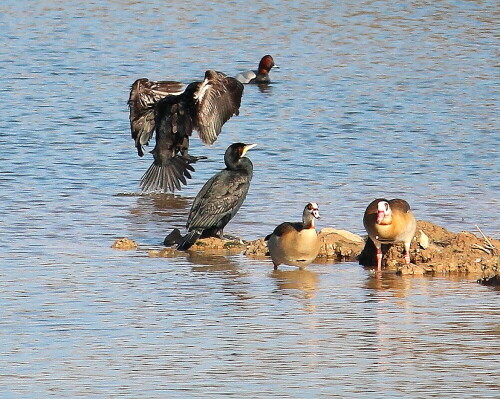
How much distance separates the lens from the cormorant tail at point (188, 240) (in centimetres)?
1088

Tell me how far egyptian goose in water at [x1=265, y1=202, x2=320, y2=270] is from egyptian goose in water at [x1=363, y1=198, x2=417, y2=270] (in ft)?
1.38

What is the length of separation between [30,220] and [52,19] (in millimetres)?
17195

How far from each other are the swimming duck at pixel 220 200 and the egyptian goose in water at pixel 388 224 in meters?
1.62

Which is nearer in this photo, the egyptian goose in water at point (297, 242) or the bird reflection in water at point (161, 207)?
the egyptian goose in water at point (297, 242)

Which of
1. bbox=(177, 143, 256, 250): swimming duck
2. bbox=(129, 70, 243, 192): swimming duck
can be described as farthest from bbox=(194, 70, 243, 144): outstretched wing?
bbox=(177, 143, 256, 250): swimming duck

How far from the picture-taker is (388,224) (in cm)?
980

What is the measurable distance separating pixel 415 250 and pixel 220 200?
1.87m

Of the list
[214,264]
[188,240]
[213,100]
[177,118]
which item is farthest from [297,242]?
[177,118]

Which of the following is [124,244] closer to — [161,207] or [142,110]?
[161,207]

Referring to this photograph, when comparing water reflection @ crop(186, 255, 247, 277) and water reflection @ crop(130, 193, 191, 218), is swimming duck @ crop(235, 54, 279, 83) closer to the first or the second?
water reflection @ crop(130, 193, 191, 218)

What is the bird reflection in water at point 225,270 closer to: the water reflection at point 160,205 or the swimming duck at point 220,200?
the swimming duck at point 220,200

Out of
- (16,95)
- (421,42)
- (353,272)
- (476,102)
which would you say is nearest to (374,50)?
(421,42)

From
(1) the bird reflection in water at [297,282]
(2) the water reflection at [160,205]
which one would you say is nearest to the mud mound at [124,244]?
(1) the bird reflection in water at [297,282]

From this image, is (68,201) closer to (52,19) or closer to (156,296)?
(156,296)
